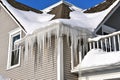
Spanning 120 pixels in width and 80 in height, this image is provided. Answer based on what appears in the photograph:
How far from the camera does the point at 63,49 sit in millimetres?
10383

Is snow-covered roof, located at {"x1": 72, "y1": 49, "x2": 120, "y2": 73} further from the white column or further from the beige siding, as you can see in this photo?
the beige siding

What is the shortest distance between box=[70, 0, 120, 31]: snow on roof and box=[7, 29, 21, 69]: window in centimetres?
276

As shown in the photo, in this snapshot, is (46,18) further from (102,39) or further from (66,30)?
(102,39)

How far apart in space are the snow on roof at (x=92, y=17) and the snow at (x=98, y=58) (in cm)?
137

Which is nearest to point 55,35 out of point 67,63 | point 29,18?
point 67,63

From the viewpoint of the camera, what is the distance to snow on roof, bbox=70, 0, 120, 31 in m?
11.3

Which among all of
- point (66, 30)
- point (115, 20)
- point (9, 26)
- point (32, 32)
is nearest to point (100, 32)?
point (115, 20)

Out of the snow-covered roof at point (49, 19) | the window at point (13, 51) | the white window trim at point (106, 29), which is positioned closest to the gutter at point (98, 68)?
the snow-covered roof at point (49, 19)

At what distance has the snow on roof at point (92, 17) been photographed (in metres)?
11.3

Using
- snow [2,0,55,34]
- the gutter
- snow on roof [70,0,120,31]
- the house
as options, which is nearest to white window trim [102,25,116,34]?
the house

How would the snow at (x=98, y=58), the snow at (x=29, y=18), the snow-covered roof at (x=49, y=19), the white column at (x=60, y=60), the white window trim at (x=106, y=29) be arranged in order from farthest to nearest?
the white window trim at (x=106, y=29) < the snow at (x=29, y=18) < the snow-covered roof at (x=49, y=19) < the white column at (x=60, y=60) < the snow at (x=98, y=58)

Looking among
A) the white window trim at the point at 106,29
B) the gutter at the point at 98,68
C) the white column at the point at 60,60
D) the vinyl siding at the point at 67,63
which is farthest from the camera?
the white window trim at the point at 106,29

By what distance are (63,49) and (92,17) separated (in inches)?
108

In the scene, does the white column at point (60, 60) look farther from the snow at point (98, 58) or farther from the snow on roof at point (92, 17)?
the snow on roof at point (92, 17)
